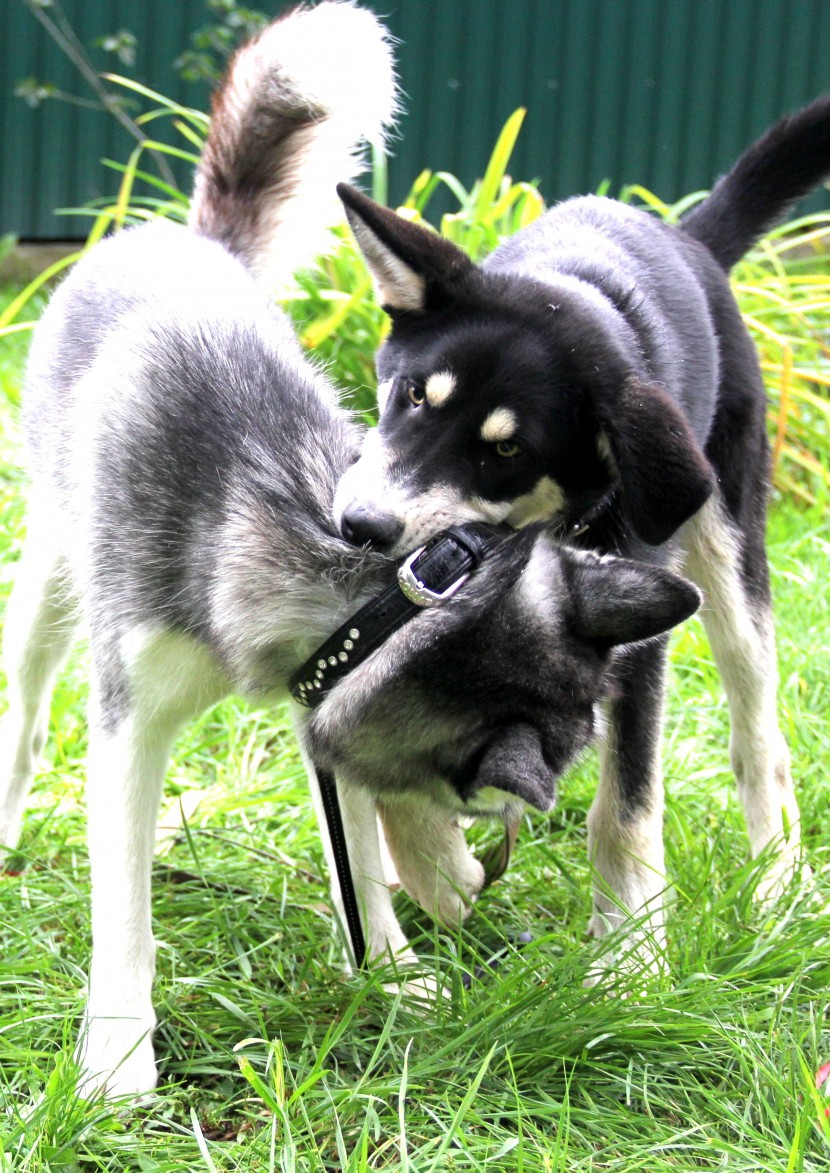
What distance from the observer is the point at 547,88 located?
9.16m

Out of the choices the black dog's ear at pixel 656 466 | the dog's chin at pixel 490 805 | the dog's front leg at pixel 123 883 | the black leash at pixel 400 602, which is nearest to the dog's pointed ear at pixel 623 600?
the black leash at pixel 400 602

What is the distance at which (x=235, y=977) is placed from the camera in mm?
2699

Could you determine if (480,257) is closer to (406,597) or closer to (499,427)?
(499,427)

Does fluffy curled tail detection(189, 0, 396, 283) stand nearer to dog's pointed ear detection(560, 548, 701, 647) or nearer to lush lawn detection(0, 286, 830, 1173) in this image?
lush lawn detection(0, 286, 830, 1173)

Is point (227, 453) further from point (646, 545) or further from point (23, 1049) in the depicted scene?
point (23, 1049)

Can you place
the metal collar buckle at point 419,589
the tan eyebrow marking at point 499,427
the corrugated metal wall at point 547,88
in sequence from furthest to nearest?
the corrugated metal wall at point 547,88
the tan eyebrow marking at point 499,427
the metal collar buckle at point 419,589

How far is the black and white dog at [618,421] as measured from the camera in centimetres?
251

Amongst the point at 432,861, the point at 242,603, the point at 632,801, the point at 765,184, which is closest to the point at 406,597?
the point at 242,603

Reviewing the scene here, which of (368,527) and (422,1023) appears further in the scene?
(422,1023)

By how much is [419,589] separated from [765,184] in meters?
2.04

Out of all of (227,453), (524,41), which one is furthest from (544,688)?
(524,41)

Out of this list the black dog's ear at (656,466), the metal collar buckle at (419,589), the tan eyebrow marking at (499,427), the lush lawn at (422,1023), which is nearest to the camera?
the metal collar buckle at (419,589)

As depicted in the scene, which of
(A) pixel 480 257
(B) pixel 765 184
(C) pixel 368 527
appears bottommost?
(C) pixel 368 527

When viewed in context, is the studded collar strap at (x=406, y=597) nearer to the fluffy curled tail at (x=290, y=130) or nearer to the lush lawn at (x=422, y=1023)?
the lush lawn at (x=422, y=1023)
